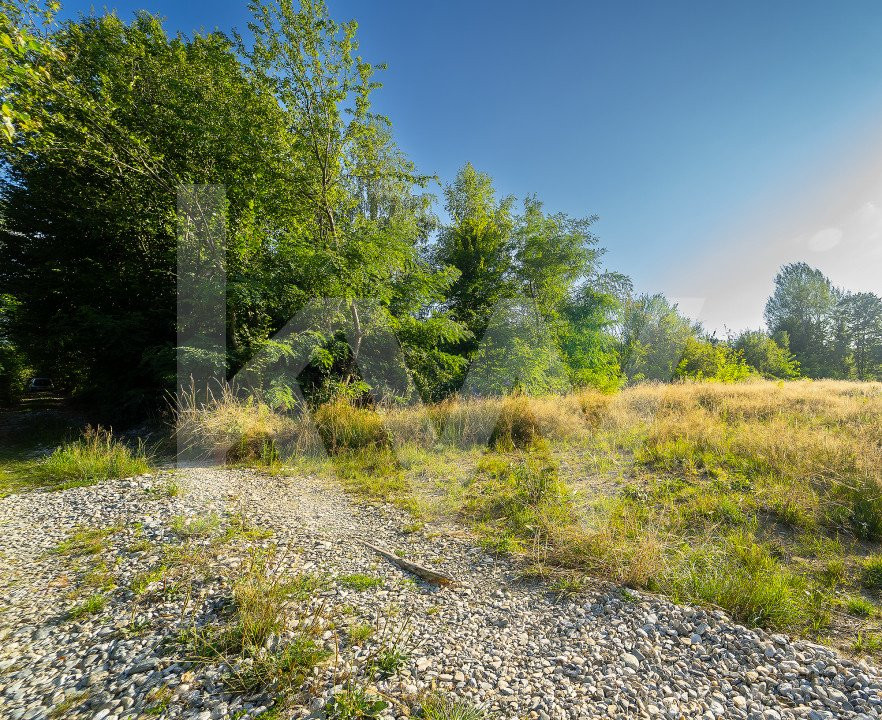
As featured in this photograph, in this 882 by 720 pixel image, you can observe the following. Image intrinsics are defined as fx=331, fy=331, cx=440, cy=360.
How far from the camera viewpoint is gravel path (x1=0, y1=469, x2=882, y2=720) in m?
2.05

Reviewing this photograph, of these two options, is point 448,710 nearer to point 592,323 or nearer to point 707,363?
point 592,323

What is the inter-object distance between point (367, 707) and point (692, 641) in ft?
8.19

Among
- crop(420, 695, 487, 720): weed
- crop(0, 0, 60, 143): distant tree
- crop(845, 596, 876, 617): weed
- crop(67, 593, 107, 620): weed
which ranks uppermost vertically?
crop(0, 0, 60, 143): distant tree

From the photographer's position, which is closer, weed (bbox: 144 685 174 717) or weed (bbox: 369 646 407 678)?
weed (bbox: 144 685 174 717)

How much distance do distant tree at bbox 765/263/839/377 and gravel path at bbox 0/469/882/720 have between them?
156 feet

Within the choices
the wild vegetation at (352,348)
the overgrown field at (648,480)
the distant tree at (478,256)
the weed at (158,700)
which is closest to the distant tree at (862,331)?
the wild vegetation at (352,348)

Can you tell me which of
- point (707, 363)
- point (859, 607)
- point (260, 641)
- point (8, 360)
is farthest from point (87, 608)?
point (707, 363)

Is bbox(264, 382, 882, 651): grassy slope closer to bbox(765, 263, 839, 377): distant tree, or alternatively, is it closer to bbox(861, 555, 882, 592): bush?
bbox(861, 555, 882, 592): bush

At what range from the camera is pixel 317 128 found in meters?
9.21

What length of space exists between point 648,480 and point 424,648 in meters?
4.87

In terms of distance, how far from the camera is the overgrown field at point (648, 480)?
129 inches

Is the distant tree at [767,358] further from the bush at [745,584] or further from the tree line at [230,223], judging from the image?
the bush at [745,584]

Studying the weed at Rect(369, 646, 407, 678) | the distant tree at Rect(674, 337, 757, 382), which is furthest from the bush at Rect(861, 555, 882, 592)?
the distant tree at Rect(674, 337, 757, 382)

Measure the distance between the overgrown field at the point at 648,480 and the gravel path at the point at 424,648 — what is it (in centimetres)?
46
